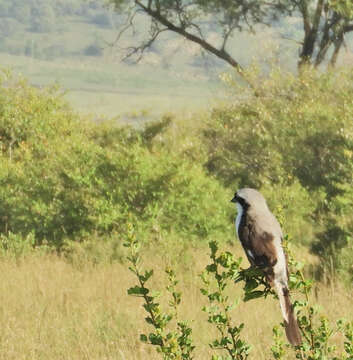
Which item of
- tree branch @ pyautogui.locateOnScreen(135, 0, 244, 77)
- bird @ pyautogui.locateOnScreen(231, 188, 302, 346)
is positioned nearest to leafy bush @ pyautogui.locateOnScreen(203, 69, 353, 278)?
tree branch @ pyautogui.locateOnScreen(135, 0, 244, 77)

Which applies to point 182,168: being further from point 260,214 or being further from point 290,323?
point 290,323

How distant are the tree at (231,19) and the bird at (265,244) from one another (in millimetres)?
24758

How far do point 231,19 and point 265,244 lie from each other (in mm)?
27618

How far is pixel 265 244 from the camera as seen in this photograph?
183 inches

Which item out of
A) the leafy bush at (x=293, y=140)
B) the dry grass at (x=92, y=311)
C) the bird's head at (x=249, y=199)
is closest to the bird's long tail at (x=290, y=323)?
the bird's head at (x=249, y=199)

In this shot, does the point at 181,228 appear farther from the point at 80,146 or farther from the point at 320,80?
the point at 320,80

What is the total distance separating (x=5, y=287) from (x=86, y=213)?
3.81 meters

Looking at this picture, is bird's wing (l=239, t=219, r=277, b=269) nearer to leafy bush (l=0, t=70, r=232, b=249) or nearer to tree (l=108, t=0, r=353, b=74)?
leafy bush (l=0, t=70, r=232, b=249)

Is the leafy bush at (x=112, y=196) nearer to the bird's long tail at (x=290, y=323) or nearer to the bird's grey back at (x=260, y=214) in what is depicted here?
the bird's grey back at (x=260, y=214)

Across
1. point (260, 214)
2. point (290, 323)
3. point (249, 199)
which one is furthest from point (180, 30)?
point (290, 323)

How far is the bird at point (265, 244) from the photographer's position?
4.38m

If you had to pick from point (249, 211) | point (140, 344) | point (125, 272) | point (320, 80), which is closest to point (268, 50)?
point (320, 80)

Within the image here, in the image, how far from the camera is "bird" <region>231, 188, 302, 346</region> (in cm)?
438

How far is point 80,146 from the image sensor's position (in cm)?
1467
